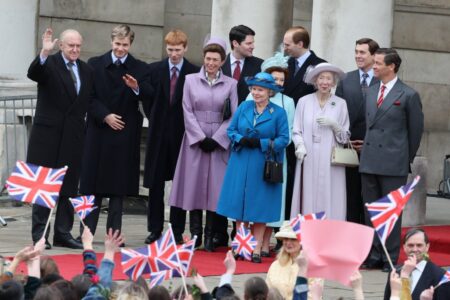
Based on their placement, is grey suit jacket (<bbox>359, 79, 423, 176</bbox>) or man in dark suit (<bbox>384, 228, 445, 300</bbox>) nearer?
man in dark suit (<bbox>384, 228, 445, 300</bbox>)

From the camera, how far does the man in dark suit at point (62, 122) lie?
13.8 meters

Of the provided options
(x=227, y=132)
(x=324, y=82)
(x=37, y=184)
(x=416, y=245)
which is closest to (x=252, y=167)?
(x=227, y=132)

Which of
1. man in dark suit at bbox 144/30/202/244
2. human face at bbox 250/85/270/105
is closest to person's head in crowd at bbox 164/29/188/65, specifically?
man in dark suit at bbox 144/30/202/244

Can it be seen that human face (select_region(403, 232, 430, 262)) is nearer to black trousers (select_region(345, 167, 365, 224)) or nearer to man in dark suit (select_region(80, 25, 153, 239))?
black trousers (select_region(345, 167, 365, 224))

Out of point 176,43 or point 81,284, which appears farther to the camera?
point 176,43

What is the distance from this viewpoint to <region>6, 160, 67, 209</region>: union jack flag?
10.8m

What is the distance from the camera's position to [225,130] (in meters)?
14.1

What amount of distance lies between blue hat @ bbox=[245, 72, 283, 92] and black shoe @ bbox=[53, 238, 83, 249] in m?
2.00

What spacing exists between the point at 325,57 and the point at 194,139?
258cm

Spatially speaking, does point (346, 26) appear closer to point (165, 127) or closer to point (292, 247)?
point (165, 127)

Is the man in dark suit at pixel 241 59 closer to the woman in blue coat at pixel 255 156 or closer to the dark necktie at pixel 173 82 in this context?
the dark necktie at pixel 173 82

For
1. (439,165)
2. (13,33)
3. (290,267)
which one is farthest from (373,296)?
(439,165)

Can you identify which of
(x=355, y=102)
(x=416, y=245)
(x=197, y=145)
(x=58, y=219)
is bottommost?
(x=58, y=219)

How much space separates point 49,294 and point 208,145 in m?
6.08
